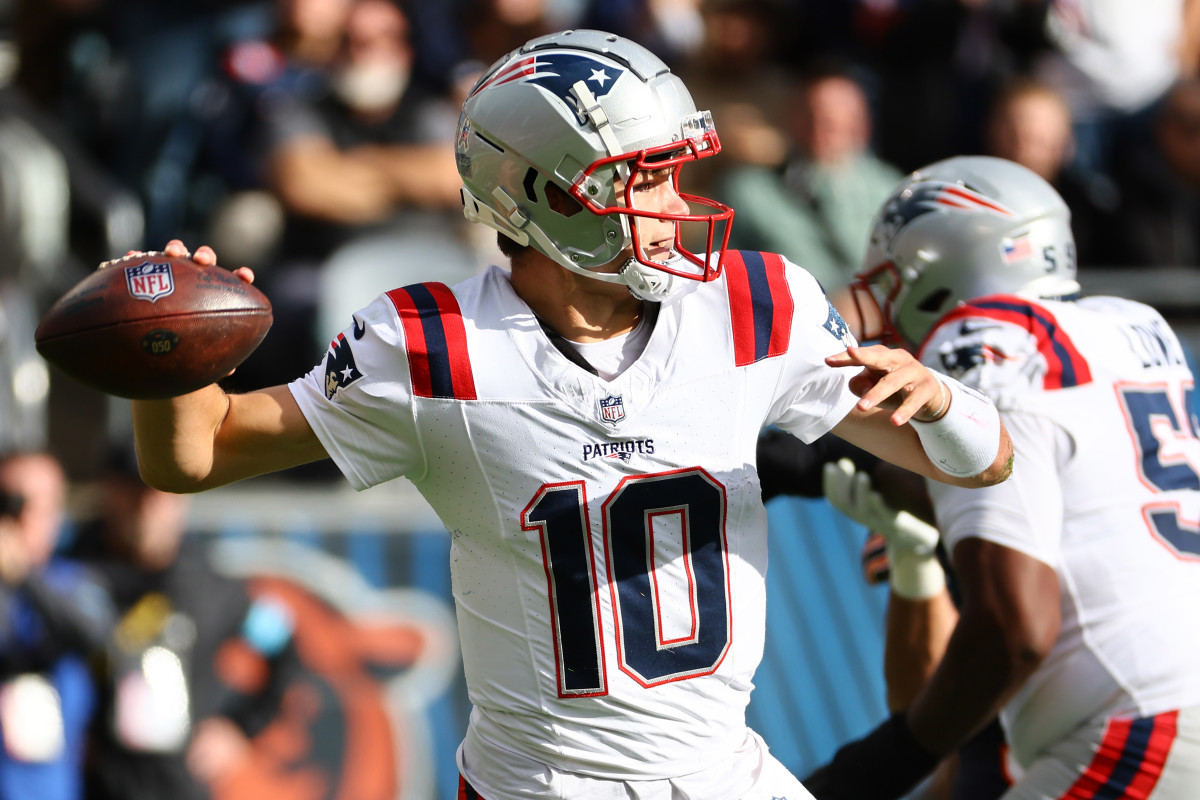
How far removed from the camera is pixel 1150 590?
3.28 metres

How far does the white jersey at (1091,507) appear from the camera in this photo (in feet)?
10.7

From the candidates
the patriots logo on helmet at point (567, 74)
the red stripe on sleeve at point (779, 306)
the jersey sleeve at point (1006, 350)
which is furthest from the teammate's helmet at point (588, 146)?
the jersey sleeve at point (1006, 350)

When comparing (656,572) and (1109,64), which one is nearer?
(656,572)

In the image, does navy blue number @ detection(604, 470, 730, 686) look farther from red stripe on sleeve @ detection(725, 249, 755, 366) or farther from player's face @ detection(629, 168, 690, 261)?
player's face @ detection(629, 168, 690, 261)

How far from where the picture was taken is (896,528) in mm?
3688

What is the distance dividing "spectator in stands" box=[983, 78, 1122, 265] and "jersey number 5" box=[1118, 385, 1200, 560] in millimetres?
3312

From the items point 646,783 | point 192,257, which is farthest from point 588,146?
point 646,783

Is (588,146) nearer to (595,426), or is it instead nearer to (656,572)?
Answer: (595,426)

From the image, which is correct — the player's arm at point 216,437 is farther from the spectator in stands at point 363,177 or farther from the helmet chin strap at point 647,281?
the spectator in stands at point 363,177

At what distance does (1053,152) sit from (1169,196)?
76 cm

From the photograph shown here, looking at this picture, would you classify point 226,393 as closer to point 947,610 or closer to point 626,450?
point 626,450

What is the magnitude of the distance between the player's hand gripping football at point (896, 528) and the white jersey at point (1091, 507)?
0.80 ft

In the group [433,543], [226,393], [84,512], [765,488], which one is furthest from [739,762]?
[84,512]

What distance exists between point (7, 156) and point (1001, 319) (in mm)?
A: 5109
